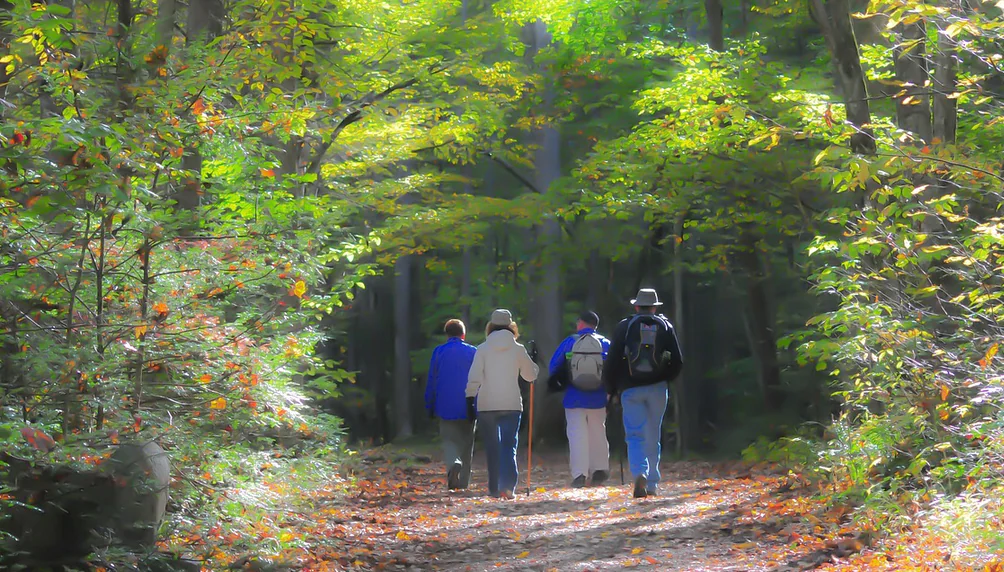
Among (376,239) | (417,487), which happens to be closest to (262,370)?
(376,239)

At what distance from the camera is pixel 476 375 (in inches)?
463

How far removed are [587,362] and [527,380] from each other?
1.49 meters

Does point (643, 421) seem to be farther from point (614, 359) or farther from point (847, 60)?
point (847, 60)

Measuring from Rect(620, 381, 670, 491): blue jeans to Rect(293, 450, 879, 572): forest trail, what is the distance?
0.46 m

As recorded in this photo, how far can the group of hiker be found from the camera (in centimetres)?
1134

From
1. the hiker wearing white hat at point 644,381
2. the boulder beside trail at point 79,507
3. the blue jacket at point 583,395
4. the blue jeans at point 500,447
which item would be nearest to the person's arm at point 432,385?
the blue jeans at point 500,447

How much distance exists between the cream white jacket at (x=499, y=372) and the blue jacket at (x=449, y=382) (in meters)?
0.53

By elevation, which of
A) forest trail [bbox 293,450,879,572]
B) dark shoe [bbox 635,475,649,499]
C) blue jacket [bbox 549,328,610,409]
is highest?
blue jacket [bbox 549,328,610,409]

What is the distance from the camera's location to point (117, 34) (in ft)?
26.8

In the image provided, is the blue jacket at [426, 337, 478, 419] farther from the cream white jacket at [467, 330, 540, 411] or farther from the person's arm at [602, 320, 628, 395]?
the person's arm at [602, 320, 628, 395]

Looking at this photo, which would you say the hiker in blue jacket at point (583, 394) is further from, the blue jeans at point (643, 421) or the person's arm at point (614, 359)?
the blue jeans at point (643, 421)

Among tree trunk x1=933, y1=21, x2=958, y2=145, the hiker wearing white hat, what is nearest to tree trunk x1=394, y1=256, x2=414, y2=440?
the hiker wearing white hat

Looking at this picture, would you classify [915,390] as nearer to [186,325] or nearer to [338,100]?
[186,325]

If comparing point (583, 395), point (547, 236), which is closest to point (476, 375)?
point (583, 395)
